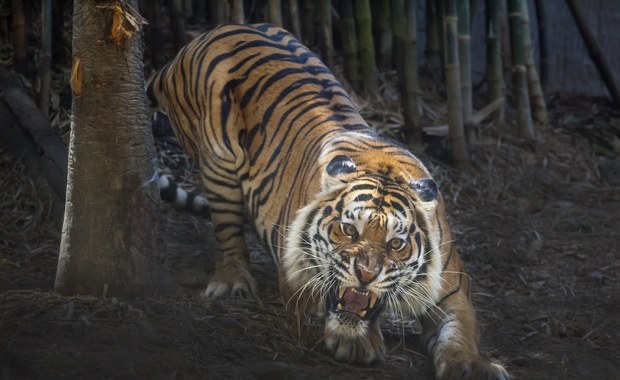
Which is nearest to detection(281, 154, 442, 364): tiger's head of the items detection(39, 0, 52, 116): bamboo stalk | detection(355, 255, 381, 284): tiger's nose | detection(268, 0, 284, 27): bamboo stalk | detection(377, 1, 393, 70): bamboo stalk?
detection(355, 255, 381, 284): tiger's nose

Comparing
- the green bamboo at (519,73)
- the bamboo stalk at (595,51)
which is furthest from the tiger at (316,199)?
the bamboo stalk at (595,51)

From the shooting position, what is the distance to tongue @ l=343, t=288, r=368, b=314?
3.76 metres

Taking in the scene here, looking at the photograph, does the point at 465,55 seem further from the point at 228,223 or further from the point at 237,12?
the point at 228,223

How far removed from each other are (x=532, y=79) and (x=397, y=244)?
451 centimetres

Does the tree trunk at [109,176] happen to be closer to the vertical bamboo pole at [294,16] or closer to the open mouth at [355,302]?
the open mouth at [355,302]

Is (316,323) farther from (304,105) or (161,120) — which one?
(161,120)

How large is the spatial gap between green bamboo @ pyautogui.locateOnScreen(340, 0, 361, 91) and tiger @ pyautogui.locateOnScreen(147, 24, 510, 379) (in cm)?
193

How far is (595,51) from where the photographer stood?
331 inches

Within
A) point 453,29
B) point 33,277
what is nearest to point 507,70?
point 453,29

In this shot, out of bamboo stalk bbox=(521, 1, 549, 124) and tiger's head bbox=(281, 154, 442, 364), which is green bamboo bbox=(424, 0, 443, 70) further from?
tiger's head bbox=(281, 154, 442, 364)

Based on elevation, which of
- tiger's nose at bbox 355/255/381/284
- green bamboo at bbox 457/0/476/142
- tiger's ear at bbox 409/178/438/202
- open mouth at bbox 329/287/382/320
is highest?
green bamboo at bbox 457/0/476/142

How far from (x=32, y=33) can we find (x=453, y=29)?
2.86 meters

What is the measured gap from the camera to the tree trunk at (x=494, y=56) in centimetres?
765

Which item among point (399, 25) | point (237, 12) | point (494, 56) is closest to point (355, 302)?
point (237, 12)
